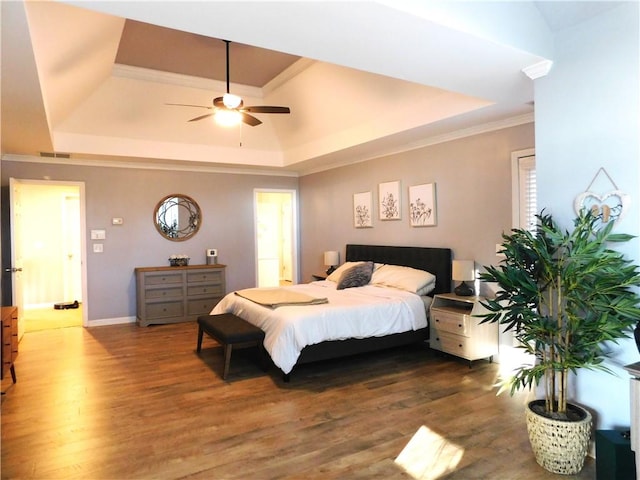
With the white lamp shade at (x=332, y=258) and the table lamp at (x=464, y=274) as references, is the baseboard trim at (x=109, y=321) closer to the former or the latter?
the white lamp shade at (x=332, y=258)

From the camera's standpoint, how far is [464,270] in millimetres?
4418

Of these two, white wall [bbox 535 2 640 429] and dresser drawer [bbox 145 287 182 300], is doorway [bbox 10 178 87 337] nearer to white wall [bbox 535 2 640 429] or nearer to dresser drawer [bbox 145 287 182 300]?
dresser drawer [bbox 145 287 182 300]

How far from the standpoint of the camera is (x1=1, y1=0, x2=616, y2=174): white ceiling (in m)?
2.20

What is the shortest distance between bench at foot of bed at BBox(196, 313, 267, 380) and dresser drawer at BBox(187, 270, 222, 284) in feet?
6.83

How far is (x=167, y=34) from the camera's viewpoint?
4297 mm

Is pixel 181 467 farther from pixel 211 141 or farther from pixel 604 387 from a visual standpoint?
pixel 211 141

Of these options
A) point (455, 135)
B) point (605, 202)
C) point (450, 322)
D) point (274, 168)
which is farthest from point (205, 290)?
point (605, 202)

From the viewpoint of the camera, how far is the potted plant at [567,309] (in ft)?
7.39

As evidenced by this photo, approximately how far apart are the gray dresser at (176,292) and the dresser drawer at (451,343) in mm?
3604

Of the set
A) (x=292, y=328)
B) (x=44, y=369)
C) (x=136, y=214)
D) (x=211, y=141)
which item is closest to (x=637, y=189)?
(x=292, y=328)

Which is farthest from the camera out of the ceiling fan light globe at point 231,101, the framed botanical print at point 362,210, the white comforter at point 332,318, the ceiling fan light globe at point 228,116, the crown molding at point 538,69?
the framed botanical print at point 362,210

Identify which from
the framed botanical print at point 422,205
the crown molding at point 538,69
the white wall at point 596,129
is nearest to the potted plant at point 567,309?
the white wall at point 596,129

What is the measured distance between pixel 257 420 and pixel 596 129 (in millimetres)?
2998

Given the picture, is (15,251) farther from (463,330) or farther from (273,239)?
(463,330)
